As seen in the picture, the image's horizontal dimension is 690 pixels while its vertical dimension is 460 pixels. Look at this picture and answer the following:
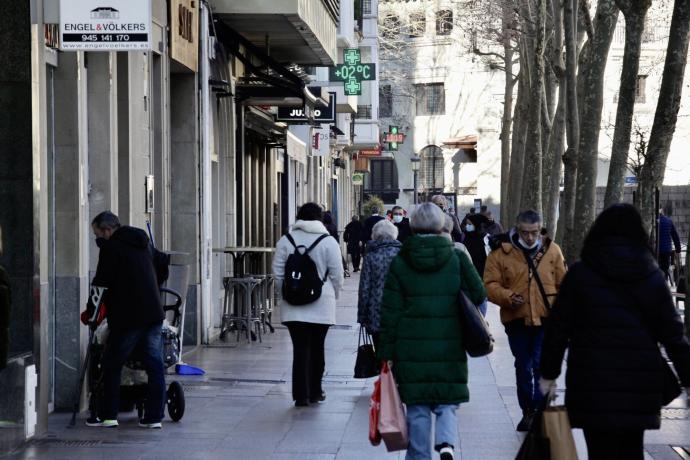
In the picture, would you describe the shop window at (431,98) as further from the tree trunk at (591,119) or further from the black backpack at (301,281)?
the black backpack at (301,281)

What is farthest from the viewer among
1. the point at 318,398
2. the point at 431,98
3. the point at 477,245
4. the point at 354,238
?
the point at 431,98

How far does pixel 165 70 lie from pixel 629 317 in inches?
425

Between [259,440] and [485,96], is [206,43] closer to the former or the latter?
[259,440]

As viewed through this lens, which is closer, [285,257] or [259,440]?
[259,440]

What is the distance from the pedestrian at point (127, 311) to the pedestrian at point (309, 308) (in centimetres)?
163

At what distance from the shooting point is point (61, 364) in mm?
12406

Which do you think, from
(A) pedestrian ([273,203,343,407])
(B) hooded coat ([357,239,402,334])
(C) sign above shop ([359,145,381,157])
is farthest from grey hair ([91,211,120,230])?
(C) sign above shop ([359,145,381,157])

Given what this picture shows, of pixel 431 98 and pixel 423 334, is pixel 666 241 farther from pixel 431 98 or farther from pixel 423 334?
pixel 431 98

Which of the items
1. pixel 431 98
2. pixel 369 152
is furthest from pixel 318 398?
pixel 431 98

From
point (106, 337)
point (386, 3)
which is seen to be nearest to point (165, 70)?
point (106, 337)

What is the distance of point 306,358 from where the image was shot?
41.2 feet

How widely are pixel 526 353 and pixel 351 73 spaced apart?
110 ft

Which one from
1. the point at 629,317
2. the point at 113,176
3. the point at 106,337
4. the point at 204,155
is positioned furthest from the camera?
the point at 204,155

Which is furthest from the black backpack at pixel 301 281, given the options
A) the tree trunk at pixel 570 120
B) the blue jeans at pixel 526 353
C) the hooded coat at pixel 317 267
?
the tree trunk at pixel 570 120
